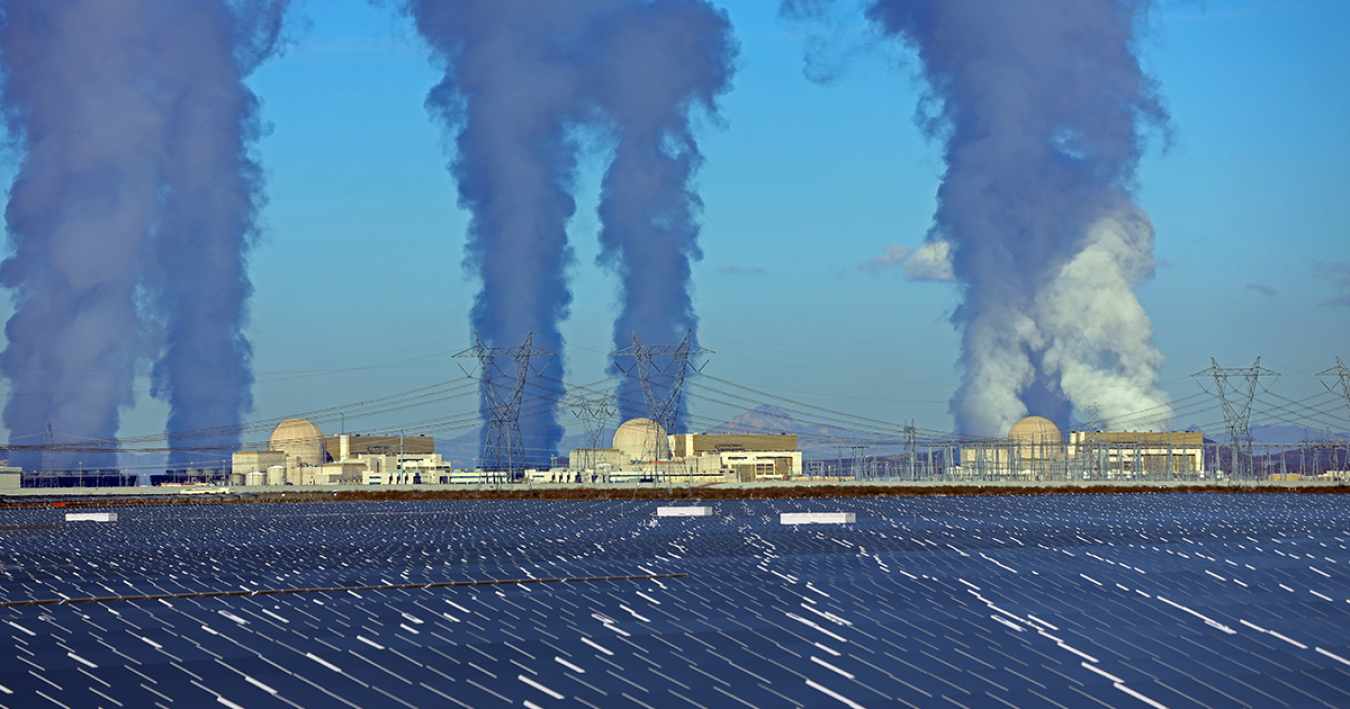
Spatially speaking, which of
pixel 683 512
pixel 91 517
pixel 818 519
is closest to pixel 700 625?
pixel 818 519

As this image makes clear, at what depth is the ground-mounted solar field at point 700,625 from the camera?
27.1 meters

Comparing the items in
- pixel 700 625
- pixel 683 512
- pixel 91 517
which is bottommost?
pixel 91 517

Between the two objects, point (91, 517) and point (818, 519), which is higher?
A: point (818, 519)

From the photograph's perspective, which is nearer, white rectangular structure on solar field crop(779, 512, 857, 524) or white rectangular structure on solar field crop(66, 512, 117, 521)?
white rectangular structure on solar field crop(779, 512, 857, 524)

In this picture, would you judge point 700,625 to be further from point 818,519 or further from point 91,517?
point 91,517

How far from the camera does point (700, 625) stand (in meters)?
36.9

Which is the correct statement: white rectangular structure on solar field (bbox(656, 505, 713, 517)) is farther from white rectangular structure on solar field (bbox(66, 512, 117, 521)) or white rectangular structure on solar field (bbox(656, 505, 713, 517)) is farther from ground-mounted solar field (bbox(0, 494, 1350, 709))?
white rectangular structure on solar field (bbox(66, 512, 117, 521))

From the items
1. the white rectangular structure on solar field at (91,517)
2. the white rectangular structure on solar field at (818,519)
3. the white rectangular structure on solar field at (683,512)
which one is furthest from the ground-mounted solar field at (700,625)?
the white rectangular structure on solar field at (91,517)

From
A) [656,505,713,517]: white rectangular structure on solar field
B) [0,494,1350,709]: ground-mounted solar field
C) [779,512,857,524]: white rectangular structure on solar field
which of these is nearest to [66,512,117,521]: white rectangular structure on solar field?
[656,505,713,517]: white rectangular structure on solar field

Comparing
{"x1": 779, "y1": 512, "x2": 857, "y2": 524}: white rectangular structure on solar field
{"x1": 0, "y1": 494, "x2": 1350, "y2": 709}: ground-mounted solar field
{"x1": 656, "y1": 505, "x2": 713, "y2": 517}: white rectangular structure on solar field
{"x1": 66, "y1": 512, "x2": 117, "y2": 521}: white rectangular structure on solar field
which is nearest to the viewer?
{"x1": 0, "y1": 494, "x2": 1350, "y2": 709}: ground-mounted solar field

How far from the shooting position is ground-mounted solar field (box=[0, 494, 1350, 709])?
27.1m

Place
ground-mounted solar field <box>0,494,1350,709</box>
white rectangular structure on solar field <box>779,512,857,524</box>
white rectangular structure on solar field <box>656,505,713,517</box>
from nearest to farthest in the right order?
ground-mounted solar field <box>0,494,1350,709</box>, white rectangular structure on solar field <box>779,512,857,524</box>, white rectangular structure on solar field <box>656,505,713,517</box>

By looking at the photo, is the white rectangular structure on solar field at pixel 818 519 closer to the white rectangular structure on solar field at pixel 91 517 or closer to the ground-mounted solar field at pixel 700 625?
the ground-mounted solar field at pixel 700 625

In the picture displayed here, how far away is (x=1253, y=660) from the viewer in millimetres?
30281
